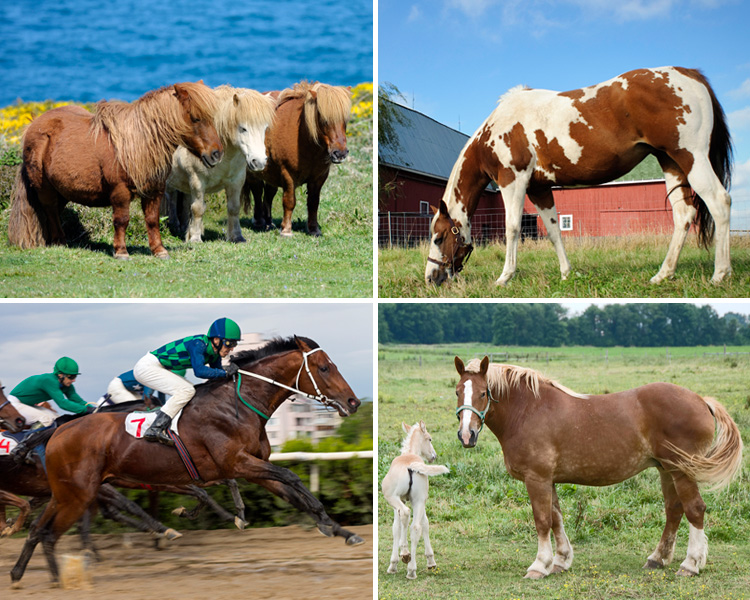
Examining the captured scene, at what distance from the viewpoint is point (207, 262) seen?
5.52 metres

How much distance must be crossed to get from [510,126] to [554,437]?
2.44 metres

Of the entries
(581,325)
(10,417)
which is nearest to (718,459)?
(581,325)

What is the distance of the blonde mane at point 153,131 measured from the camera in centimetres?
529

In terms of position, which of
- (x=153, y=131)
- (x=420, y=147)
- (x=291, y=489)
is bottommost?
(x=291, y=489)

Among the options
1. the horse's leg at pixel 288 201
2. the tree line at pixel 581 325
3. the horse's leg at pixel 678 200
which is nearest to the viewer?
the horse's leg at pixel 678 200

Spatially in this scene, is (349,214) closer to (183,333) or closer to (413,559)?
(183,333)

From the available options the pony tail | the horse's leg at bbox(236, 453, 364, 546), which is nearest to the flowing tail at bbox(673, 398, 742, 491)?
the horse's leg at bbox(236, 453, 364, 546)

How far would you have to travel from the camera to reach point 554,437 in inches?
171

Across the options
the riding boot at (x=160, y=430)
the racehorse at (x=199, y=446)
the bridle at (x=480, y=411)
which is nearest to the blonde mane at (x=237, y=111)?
the racehorse at (x=199, y=446)

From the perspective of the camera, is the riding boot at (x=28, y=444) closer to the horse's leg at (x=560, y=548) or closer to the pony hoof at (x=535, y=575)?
the pony hoof at (x=535, y=575)

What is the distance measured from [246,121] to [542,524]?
13.5 feet

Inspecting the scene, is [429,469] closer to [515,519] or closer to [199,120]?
[515,519]

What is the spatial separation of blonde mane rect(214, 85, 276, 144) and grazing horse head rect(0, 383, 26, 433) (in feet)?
9.32

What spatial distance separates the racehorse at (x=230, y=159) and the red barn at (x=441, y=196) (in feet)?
5.26
